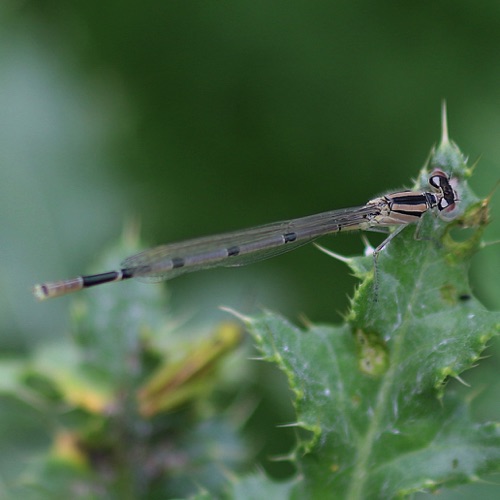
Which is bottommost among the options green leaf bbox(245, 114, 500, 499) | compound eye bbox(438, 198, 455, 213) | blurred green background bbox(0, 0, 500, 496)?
green leaf bbox(245, 114, 500, 499)

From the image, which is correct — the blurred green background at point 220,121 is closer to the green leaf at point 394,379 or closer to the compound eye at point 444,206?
the compound eye at point 444,206

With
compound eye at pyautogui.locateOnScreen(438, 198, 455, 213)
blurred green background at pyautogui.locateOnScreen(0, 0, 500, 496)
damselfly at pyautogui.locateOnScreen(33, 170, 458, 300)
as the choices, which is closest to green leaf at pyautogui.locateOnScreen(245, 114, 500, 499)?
compound eye at pyautogui.locateOnScreen(438, 198, 455, 213)

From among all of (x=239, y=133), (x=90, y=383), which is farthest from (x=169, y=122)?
(x=90, y=383)

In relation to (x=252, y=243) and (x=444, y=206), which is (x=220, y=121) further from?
(x=444, y=206)

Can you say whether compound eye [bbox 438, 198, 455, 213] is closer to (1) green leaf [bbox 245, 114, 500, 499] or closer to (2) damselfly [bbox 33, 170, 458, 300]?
(2) damselfly [bbox 33, 170, 458, 300]

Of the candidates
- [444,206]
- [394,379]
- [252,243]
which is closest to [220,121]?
[252,243]
